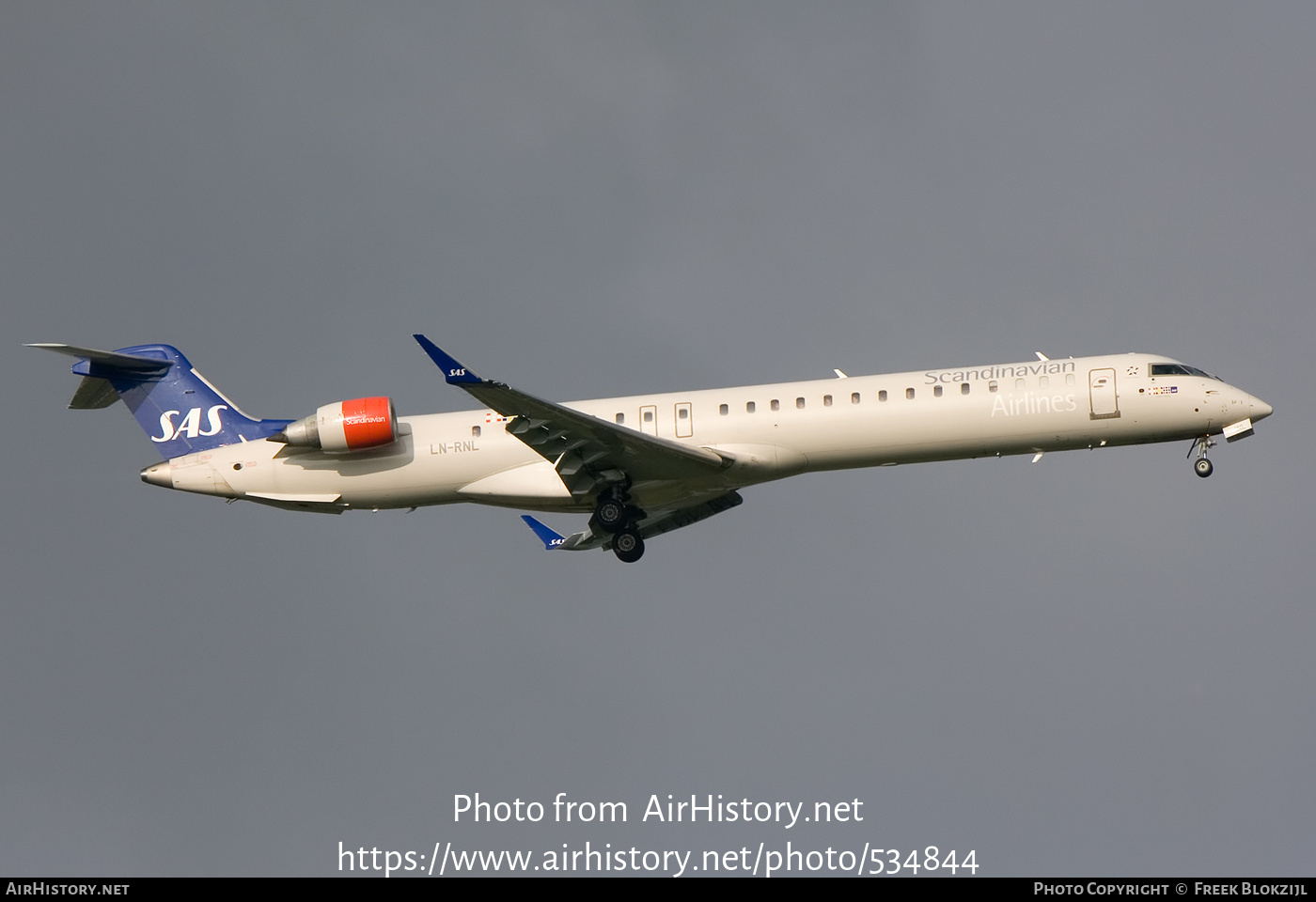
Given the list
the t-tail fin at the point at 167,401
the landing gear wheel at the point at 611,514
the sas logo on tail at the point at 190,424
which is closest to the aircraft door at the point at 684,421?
the landing gear wheel at the point at 611,514

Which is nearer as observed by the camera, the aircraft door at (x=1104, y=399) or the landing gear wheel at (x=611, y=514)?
the aircraft door at (x=1104, y=399)

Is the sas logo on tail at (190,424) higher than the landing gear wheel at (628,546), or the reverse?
the sas logo on tail at (190,424)

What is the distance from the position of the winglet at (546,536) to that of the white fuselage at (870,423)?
3719 mm

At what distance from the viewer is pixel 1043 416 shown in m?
26.7

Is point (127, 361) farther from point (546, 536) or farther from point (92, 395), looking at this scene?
point (546, 536)

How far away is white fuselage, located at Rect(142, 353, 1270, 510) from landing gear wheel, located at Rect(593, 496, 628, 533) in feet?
1.59

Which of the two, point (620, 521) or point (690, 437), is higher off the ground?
point (690, 437)

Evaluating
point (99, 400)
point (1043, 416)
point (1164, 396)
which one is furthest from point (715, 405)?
point (99, 400)

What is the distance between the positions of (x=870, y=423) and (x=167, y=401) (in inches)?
580

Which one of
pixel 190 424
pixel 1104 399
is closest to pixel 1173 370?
pixel 1104 399

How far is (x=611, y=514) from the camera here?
90.4 ft

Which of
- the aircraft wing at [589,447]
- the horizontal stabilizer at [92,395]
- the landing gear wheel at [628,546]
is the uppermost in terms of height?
the horizontal stabilizer at [92,395]

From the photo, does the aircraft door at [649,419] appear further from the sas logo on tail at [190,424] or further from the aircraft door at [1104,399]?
the sas logo on tail at [190,424]

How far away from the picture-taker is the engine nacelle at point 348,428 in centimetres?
2770
